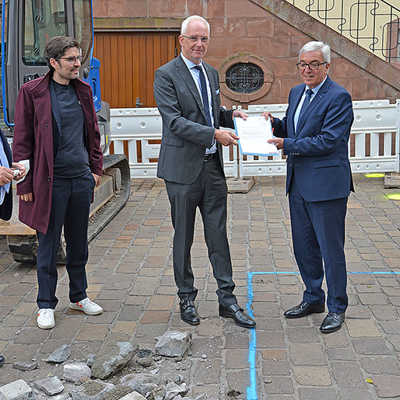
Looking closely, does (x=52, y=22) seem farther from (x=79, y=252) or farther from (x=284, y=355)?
(x=284, y=355)

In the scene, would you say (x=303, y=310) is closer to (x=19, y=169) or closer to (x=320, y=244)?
(x=320, y=244)

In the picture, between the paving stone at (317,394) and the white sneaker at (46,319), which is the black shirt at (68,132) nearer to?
the white sneaker at (46,319)

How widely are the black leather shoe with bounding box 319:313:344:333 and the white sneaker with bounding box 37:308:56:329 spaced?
1.99 meters

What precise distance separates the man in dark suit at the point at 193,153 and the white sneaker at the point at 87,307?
68 centimetres

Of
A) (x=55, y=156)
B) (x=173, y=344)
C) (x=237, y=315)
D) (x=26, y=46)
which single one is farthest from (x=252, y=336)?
(x=26, y=46)

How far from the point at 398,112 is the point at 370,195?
72.3 inches

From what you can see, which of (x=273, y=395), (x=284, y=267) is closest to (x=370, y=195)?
(x=284, y=267)

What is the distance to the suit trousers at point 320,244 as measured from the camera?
4332 millimetres

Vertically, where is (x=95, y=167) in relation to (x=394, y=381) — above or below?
above

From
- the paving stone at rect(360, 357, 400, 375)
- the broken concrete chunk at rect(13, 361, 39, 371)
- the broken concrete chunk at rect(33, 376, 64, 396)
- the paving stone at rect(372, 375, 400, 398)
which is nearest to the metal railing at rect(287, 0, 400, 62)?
the paving stone at rect(360, 357, 400, 375)

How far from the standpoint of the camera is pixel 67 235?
15.7ft

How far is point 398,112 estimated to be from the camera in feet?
33.1

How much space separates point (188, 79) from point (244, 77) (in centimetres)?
822

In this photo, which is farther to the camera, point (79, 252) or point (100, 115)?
point (100, 115)
